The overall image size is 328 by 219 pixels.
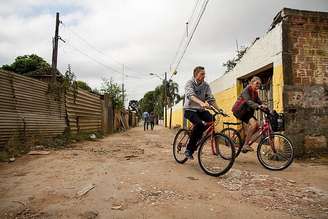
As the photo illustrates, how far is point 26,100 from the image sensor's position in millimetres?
8062

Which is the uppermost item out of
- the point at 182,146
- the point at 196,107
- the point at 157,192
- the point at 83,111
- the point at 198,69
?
the point at 198,69

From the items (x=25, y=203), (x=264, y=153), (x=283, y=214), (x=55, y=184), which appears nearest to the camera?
(x=283, y=214)

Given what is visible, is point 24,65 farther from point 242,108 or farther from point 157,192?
point 157,192

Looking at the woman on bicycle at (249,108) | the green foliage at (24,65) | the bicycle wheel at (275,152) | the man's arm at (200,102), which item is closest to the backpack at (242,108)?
the woman on bicycle at (249,108)

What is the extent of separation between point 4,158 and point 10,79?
2256 mm

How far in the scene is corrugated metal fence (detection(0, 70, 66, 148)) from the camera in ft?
23.1

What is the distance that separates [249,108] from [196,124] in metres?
1.39

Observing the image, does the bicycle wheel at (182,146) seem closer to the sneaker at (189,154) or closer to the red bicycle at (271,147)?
the sneaker at (189,154)

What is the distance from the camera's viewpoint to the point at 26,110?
8.01 meters

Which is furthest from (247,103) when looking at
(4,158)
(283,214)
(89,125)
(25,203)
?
(89,125)

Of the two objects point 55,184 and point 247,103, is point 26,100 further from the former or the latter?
point 247,103

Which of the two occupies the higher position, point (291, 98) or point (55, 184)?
A: point (291, 98)

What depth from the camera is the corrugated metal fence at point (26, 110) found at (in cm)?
703

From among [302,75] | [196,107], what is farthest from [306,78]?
[196,107]
